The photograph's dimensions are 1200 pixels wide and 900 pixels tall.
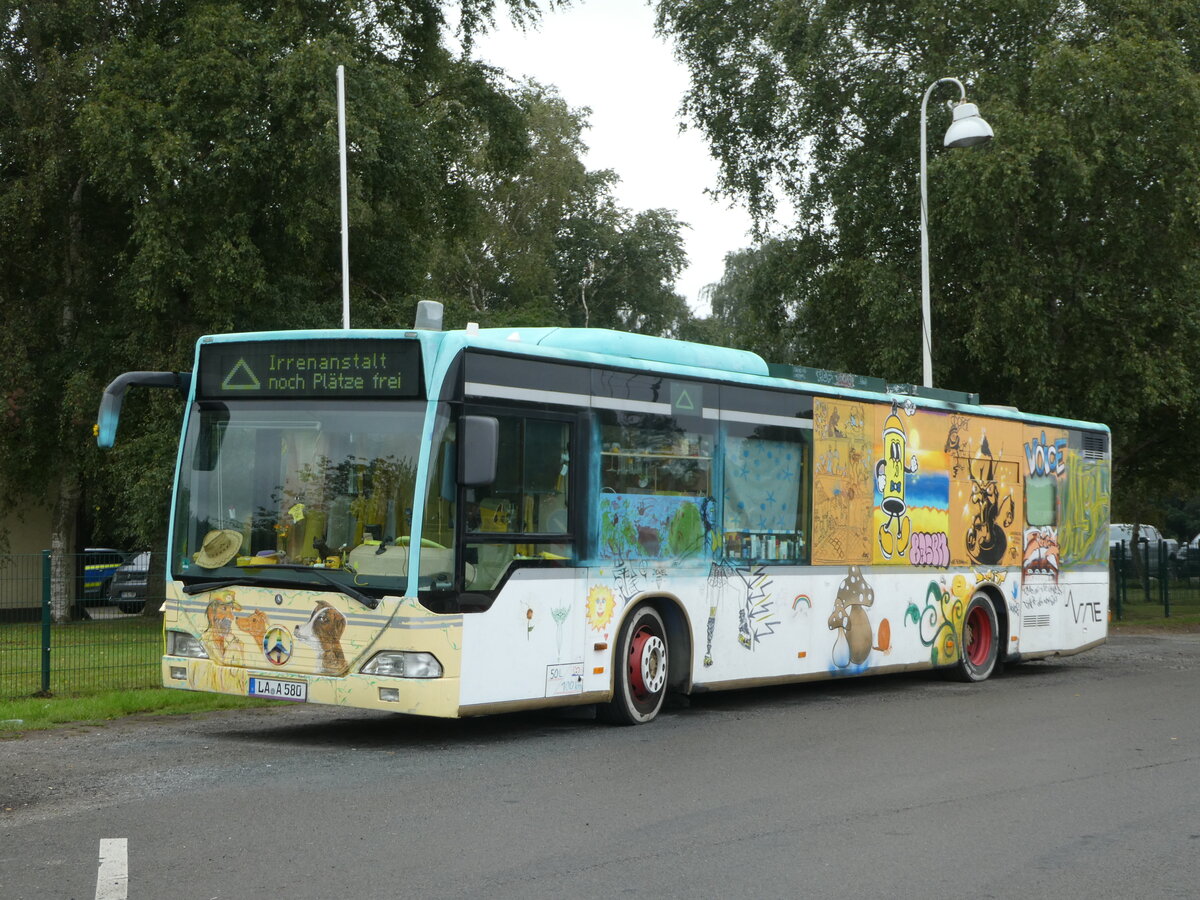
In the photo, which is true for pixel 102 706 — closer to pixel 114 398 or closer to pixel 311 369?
pixel 114 398

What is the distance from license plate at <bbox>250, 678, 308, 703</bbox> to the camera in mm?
10734

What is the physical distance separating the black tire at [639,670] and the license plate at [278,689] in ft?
8.48

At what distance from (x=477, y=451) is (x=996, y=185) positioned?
18.9 metres

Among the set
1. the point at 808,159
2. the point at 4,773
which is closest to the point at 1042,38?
the point at 808,159

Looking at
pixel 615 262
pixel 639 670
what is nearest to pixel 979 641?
pixel 639 670

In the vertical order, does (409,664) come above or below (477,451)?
below

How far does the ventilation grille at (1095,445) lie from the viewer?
63.1ft

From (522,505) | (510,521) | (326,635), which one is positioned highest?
(522,505)

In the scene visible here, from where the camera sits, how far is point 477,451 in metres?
10.4

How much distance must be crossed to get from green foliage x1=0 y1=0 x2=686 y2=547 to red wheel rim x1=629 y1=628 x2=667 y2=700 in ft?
49.8

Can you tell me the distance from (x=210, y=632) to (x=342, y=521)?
1483 millimetres

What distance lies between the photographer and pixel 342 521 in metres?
10.7

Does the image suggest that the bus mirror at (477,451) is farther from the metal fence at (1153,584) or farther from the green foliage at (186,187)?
the metal fence at (1153,584)

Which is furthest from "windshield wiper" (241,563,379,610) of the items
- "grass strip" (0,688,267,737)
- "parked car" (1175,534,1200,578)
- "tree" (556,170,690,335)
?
"tree" (556,170,690,335)
